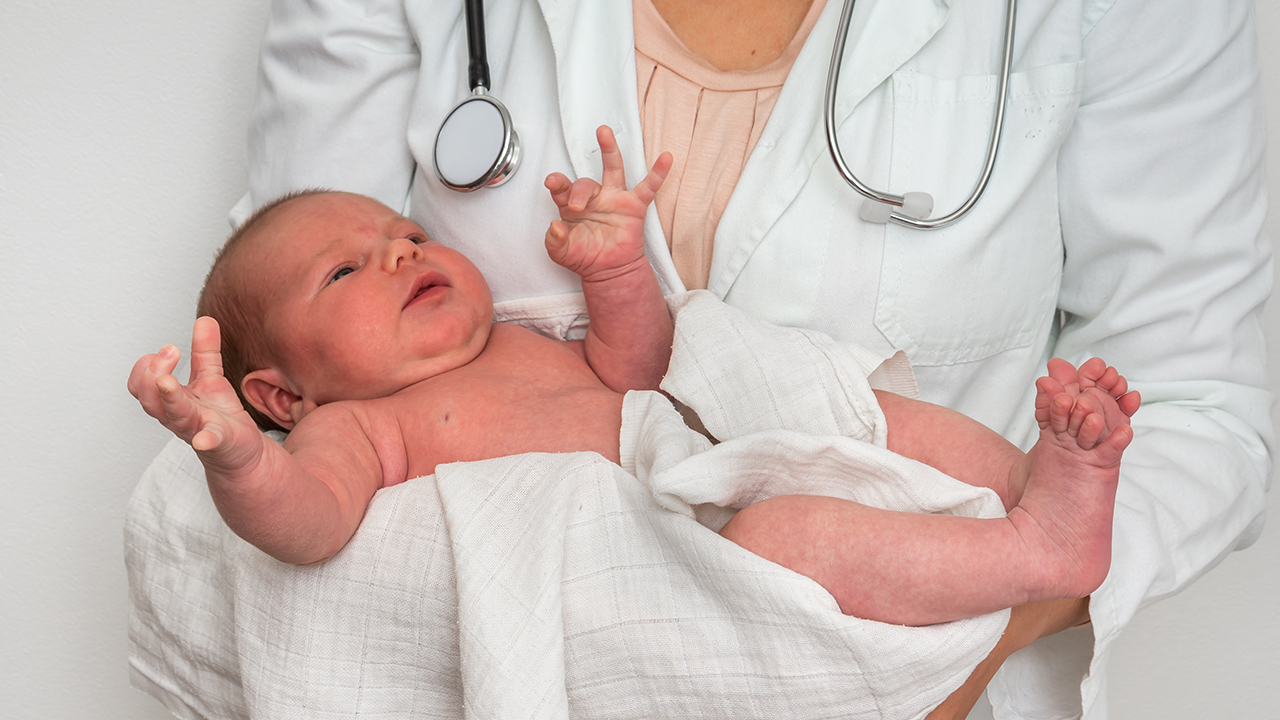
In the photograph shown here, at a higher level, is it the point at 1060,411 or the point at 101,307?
the point at 1060,411

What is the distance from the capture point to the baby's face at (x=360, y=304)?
0.96 m

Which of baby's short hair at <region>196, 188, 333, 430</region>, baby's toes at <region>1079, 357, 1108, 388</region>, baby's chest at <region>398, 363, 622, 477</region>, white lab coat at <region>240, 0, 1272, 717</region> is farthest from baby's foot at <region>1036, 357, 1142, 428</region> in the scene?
baby's short hair at <region>196, 188, 333, 430</region>

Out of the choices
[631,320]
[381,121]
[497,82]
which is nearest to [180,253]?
[381,121]

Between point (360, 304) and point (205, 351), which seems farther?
point (360, 304)

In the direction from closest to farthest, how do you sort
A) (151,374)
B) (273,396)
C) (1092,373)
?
(151,374) → (1092,373) → (273,396)

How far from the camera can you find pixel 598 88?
102cm

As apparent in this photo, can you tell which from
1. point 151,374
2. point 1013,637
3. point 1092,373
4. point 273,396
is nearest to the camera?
point 151,374

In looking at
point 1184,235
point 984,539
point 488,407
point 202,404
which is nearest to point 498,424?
point 488,407

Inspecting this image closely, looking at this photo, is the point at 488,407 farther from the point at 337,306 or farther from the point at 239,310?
the point at 239,310

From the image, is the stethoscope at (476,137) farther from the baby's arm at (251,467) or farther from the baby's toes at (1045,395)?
the baby's toes at (1045,395)

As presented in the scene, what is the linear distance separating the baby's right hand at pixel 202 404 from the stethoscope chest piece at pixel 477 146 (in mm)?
406

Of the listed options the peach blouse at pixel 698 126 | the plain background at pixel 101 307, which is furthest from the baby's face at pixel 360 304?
the plain background at pixel 101 307

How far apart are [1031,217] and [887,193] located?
163 millimetres

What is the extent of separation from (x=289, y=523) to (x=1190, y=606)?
1.31 metres
